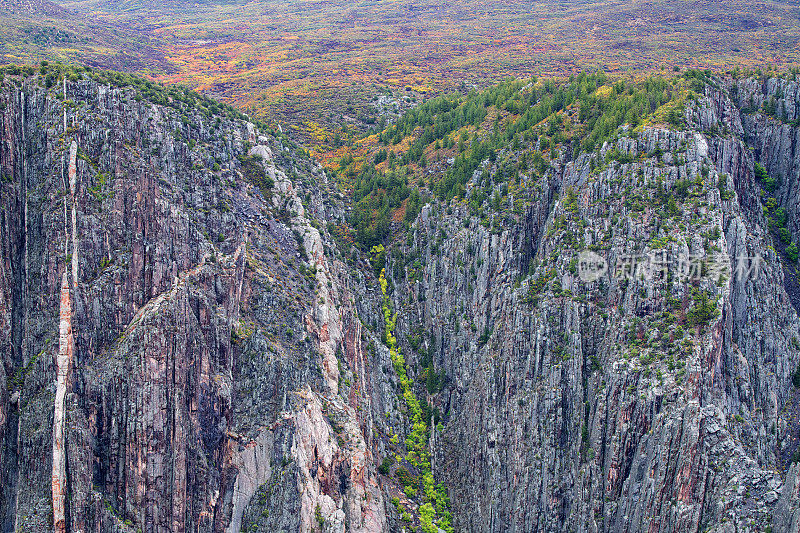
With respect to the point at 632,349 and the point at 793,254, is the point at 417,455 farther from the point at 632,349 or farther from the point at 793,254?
the point at 793,254

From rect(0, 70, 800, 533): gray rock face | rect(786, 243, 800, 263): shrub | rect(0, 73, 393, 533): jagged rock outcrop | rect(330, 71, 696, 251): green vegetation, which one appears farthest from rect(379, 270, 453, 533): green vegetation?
rect(786, 243, 800, 263): shrub

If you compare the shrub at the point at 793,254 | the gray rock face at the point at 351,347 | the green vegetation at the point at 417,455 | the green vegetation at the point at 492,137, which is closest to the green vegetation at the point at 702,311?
the gray rock face at the point at 351,347

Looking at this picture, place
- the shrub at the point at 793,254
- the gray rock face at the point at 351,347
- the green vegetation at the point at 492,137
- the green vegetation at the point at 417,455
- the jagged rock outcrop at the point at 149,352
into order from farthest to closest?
the green vegetation at the point at 492,137
the shrub at the point at 793,254
the green vegetation at the point at 417,455
the gray rock face at the point at 351,347
the jagged rock outcrop at the point at 149,352

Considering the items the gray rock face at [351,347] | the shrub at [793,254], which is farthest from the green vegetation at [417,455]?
the shrub at [793,254]

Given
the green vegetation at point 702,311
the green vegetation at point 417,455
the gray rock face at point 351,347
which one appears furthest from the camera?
the green vegetation at point 417,455

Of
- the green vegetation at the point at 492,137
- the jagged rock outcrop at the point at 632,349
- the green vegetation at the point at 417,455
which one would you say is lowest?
the green vegetation at the point at 417,455

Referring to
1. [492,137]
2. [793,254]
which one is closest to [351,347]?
[492,137]

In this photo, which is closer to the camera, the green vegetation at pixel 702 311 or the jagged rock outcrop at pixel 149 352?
the jagged rock outcrop at pixel 149 352

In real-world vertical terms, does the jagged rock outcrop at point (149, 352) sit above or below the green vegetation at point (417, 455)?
above

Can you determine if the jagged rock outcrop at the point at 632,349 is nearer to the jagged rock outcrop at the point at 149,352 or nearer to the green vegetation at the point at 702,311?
the green vegetation at the point at 702,311

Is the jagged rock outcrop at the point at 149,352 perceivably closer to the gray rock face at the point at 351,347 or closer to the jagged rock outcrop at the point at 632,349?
the gray rock face at the point at 351,347
